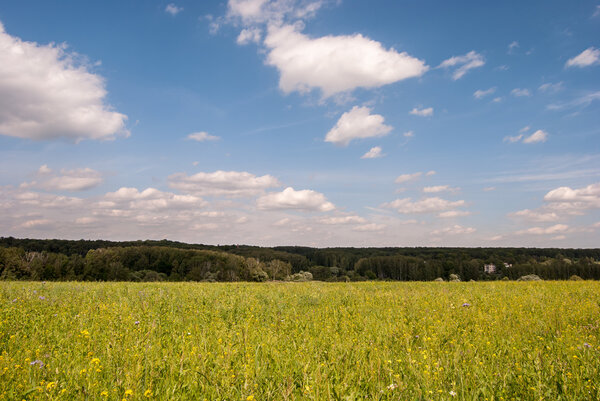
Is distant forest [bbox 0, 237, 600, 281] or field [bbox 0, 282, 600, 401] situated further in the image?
distant forest [bbox 0, 237, 600, 281]

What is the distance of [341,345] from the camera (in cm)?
572

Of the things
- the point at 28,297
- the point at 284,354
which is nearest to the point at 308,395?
the point at 284,354

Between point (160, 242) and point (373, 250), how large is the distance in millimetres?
96772

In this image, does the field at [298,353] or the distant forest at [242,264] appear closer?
the field at [298,353]

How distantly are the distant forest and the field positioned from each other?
5883cm

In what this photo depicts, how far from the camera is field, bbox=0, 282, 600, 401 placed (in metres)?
4.02

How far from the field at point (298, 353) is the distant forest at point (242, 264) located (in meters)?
58.8

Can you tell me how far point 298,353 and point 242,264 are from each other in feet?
327

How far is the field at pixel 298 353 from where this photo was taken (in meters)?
4.02

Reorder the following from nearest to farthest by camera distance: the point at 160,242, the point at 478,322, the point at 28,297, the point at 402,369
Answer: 1. the point at 402,369
2. the point at 478,322
3. the point at 28,297
4. the point at 160,242

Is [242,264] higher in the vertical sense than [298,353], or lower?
lower

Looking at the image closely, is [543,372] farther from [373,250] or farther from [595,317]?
[373,250]

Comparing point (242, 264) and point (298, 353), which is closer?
point (298, 353)

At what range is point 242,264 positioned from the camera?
4011 inches
